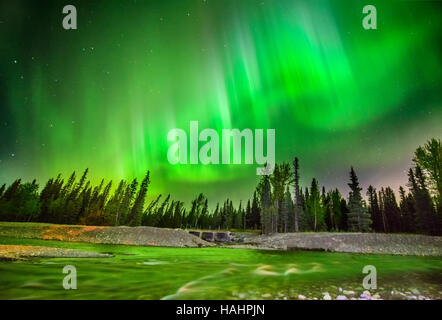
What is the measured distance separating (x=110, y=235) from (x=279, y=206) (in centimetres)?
5534

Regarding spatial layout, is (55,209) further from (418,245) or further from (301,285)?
(418,245)

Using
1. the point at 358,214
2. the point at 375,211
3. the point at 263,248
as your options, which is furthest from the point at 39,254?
the point at 375,211

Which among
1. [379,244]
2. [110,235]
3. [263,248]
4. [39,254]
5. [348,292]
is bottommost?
[263,248]

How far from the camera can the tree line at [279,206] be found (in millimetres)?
41750

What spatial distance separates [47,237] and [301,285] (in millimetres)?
35570

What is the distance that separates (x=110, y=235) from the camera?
28.9 m

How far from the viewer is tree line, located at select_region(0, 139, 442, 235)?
137ft

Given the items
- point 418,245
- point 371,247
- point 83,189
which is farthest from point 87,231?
point 83,189

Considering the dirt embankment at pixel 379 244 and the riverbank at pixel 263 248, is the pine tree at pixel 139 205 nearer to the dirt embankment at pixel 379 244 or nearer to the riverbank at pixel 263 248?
the riverbank at pixel 263 248

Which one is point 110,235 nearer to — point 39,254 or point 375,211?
point 39,254

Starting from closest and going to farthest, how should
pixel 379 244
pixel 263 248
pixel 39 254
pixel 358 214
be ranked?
pixel 39 254, pixel 379 244, pixel 263 248, pixel 358 214

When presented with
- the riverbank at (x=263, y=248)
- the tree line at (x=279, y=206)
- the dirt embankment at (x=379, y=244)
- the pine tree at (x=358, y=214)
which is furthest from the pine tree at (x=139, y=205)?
the pine tree at (x=358, y=214)

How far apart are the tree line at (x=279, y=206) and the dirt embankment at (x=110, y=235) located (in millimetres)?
26293

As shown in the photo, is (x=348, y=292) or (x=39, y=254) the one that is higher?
(x=348, y=292)
